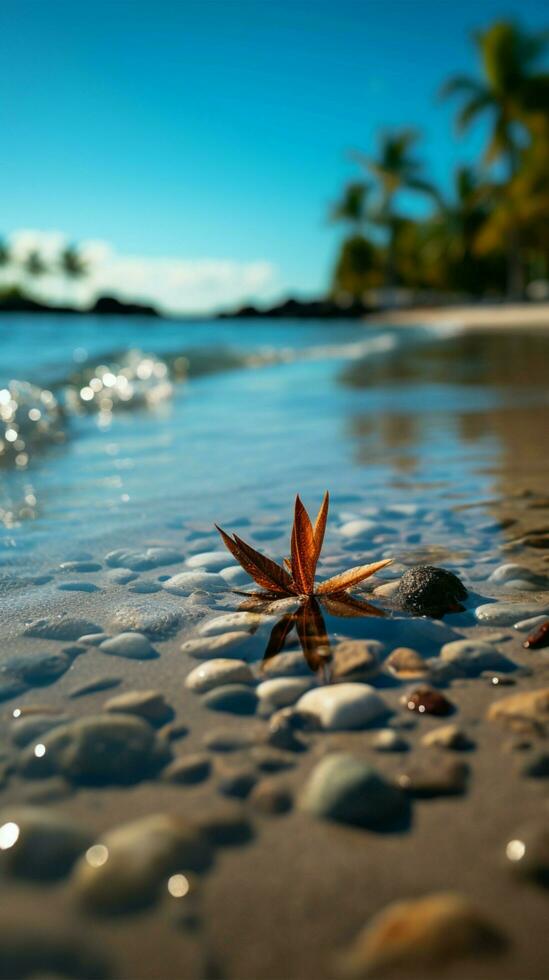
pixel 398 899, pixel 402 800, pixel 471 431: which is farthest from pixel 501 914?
pixel 471 431

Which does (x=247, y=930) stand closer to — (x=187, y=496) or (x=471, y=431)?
(x=187, y=496)

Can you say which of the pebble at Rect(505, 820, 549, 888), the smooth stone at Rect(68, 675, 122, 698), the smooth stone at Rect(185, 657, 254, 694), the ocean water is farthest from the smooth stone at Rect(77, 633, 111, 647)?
the pebble at Rect(505, 820, 549, 888)

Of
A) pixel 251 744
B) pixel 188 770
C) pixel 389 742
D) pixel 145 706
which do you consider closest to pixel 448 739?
pixel 389 742

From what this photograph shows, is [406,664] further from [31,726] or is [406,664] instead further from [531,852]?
[31,726]

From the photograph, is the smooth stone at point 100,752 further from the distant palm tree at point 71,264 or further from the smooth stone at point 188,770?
the distant palm tree at point 71,264

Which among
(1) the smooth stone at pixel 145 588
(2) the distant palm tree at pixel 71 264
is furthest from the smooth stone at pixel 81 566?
(2) the distant palm tree at pixel 71 264

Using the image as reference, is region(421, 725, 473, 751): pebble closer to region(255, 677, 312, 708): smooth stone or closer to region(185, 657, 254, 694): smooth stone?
region(255, 677, 312, 708): smooth stone
